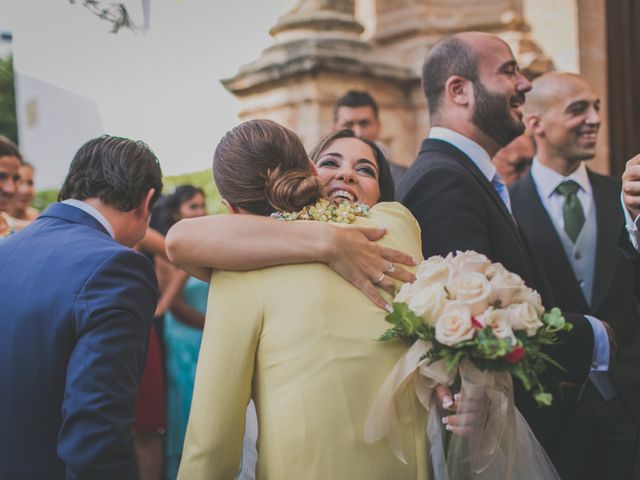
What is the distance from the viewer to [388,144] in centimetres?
801

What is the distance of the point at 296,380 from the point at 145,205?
1066 mm

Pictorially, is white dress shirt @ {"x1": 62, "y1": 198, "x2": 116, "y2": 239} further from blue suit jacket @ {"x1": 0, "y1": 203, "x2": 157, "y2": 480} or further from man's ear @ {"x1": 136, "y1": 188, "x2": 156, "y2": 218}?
blue suit jacket @ {"x1": 0, "y1": 203, "x2": 157, "y2": 480}

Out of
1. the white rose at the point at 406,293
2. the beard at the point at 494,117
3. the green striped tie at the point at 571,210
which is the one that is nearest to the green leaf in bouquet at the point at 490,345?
the white rose at the point at 406,293

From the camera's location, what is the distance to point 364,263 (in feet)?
8.66

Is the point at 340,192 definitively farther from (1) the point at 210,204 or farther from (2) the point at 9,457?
(1) the point at 210,204

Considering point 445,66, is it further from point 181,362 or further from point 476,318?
point 181,362

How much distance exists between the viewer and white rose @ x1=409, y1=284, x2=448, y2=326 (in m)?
2.41

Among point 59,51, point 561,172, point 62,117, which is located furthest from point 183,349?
point 561,172

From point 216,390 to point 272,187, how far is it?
66 centimetres

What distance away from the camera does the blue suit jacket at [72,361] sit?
2.65 m

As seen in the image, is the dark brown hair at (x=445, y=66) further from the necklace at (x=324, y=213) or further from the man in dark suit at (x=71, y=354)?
the man in dark suit at (x=71, y=354)

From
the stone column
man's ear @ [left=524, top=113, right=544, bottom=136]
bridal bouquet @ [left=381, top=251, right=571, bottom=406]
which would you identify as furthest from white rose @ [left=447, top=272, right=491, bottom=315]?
the stone column

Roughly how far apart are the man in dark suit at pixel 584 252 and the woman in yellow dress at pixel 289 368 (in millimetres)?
1427

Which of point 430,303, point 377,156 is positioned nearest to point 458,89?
point 377,156
